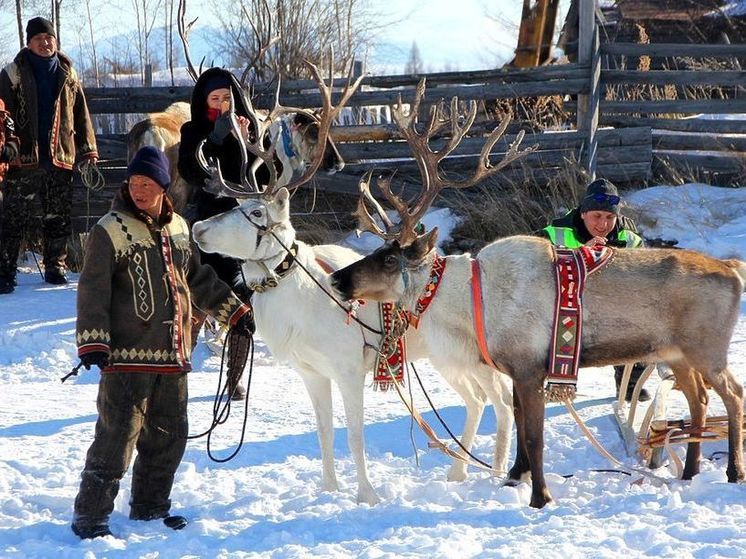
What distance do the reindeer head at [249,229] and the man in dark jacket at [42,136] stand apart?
4.54 m

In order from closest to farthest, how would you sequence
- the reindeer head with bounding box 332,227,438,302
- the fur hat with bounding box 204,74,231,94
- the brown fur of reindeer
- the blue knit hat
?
the blue knit hat, the reindeer head with bounding box 332,227,438,302, the fur hat with bounding box 204,74,231,94, the brown fur of reindeer

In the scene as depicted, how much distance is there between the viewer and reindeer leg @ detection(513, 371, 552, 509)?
5.19 metres

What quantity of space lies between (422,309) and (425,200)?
0.55 metres

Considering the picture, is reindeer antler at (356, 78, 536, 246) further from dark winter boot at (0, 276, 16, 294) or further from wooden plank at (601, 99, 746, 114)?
wooden plank at (601, 99, 746, 114)

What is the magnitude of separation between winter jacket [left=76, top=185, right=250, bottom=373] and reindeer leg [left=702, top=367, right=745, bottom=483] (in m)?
2.50

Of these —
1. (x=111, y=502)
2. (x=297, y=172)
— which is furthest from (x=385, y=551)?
(x=297, y=172)

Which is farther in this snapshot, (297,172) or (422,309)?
(297,172)

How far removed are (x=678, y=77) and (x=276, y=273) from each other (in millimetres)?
7505

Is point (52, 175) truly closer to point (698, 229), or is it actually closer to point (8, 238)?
point (8, 238)

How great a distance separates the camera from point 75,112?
31.9ft

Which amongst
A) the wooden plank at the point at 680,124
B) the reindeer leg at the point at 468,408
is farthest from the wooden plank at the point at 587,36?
the reindeer leg at the point at 468,408

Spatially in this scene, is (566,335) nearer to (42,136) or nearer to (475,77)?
(42,136)

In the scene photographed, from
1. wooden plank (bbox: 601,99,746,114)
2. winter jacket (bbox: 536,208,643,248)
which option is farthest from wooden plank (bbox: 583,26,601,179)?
winter jacket (bbox: 536,208,643,248)

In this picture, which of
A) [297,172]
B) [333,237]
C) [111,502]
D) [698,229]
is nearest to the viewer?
[111,502]
